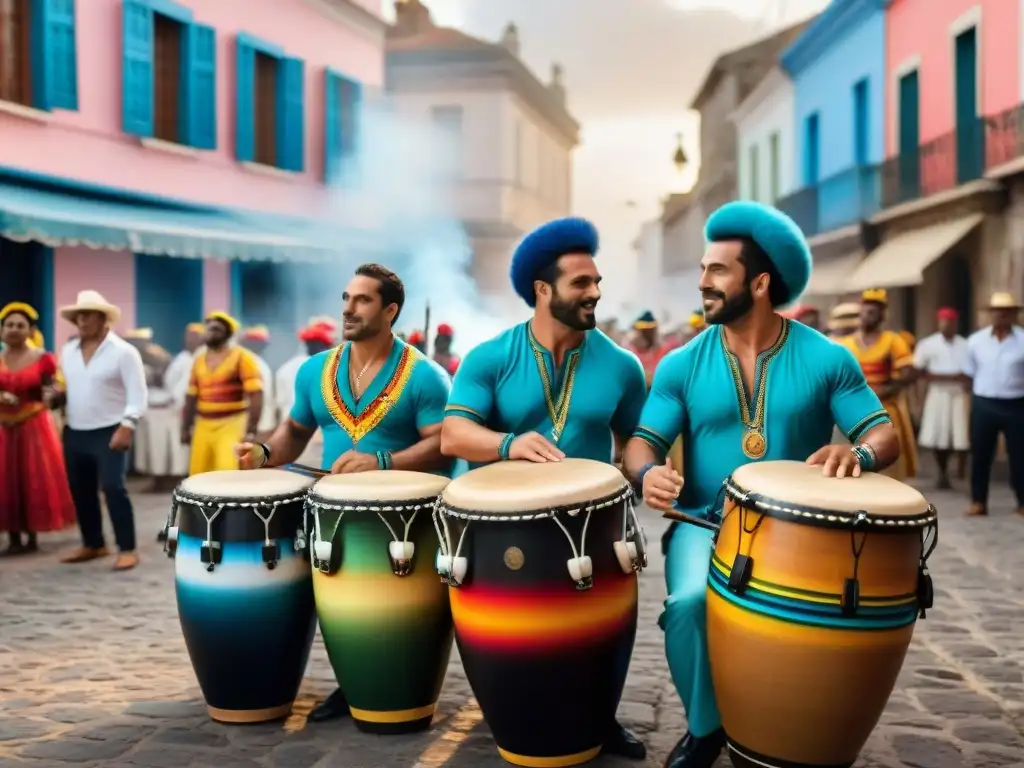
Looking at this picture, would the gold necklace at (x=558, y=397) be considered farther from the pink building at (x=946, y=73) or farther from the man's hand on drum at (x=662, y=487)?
the pink building at (x=946, y=73)

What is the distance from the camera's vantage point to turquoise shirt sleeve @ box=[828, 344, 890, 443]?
4.25 meters

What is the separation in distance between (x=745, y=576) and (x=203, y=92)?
1474 cm

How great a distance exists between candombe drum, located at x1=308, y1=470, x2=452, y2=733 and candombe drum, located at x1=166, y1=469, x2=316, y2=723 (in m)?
0.17

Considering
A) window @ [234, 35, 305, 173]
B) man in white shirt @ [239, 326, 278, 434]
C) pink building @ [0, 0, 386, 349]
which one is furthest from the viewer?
window @ [234, 35, 305, 173]

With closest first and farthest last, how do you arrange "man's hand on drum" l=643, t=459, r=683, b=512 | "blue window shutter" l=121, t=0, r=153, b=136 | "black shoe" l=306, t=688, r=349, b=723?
1. "man's hand on drum" l=643, t=459, r=683, b=512
2. "black shoe" l=306, t=688, r=349, b=723
3. "blue window shutter" l=121, t=0, r=153, b=136

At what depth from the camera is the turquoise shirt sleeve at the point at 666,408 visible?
4.45 m

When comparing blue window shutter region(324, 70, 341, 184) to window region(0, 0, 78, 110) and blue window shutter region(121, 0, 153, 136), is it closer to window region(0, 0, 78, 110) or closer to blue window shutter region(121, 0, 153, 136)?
blue window shutter region(121, 0, 153, 136)

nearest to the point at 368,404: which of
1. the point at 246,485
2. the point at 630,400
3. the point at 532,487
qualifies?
the point at 246,485

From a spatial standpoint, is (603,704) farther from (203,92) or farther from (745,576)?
(203,92)

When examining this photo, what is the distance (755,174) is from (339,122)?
16.0 m

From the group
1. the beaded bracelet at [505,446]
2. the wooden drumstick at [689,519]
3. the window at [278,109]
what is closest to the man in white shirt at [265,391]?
the window at [278,109]

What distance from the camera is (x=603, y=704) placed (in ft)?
14.4

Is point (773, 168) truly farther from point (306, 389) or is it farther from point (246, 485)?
point (246, 485)

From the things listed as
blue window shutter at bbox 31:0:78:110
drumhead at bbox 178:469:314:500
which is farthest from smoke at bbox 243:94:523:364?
drumhead at bbox 178:469:314:500
